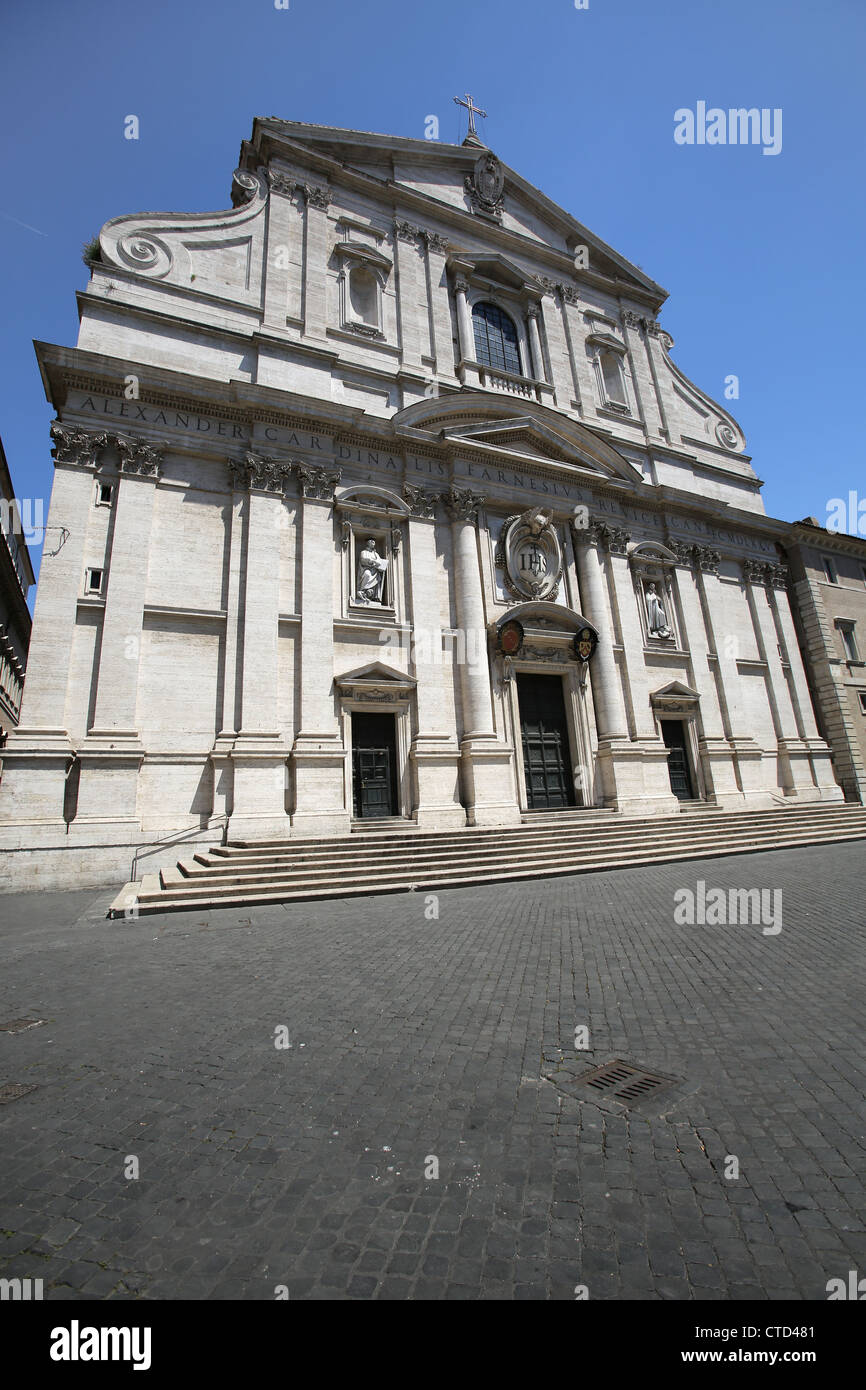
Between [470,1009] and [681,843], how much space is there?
12475mm

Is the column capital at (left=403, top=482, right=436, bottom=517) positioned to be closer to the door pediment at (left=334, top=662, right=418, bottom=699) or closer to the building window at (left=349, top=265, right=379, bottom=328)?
the door pediment at (left=334, top=662, right=418, bottom=699)

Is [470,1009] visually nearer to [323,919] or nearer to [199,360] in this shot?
[323,919]

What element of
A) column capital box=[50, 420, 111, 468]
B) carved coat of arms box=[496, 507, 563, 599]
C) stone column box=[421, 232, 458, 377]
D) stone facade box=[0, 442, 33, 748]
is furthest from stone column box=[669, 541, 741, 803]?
stone facade box=[0, 442, 33, 748]

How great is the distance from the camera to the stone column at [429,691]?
16.2 metres

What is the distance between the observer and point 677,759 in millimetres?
21750

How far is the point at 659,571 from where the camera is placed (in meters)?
23.1

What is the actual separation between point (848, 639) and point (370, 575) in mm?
21935

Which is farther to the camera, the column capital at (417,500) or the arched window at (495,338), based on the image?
the arched window at (495,338)

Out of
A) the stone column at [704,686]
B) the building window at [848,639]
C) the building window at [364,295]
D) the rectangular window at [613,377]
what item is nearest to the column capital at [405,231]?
the building window at [364,295]

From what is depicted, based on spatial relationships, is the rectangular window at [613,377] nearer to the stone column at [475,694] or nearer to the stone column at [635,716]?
the stone column at [635,716]

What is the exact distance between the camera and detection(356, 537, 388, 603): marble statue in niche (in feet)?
57.2

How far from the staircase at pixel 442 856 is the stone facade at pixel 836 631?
7.53m

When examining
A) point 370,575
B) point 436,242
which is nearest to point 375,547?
point 370,575

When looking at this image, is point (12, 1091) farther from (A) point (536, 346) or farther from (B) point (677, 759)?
(A) point (536, 346)
